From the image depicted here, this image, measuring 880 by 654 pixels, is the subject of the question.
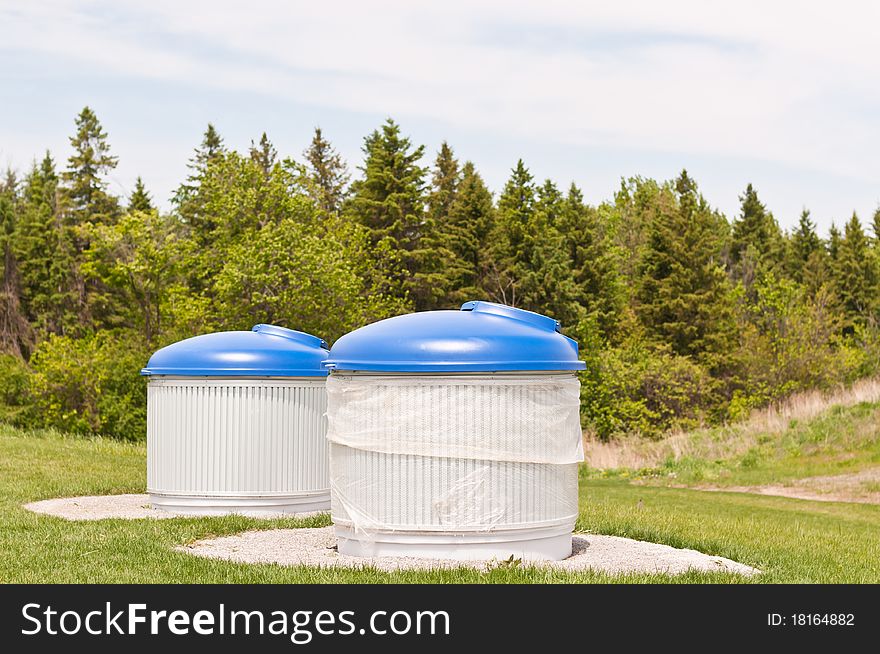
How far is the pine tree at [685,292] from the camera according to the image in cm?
4559

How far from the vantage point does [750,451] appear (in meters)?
23.8

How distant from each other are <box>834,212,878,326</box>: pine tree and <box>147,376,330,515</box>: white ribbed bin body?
48647 millimetres

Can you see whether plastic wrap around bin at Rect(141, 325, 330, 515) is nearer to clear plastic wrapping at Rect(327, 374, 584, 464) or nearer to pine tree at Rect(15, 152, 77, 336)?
clear plastic wrapping at Rect(327, 374, 584, 464)

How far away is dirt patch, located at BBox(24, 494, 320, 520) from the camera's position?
11434 millimetres

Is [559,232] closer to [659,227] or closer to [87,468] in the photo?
[659,227]

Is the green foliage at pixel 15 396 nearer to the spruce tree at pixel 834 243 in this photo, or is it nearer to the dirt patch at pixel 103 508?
the dirt patch at pixel 103 508

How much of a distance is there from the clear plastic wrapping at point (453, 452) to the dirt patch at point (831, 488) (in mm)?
11636

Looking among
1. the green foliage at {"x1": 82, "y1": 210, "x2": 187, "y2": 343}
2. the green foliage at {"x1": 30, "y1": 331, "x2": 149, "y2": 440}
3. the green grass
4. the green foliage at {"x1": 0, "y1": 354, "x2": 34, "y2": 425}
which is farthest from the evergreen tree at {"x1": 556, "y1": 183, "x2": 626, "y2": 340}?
the green grass

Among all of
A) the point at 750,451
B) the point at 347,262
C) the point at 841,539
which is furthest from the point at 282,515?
the point at 347,262

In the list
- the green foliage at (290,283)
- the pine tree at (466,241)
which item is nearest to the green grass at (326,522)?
the green foliage at (290,283)

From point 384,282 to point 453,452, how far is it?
32873 millimetres

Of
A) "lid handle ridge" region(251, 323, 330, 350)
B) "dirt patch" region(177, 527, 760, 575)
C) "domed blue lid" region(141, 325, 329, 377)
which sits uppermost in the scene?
"lid handle ridge" region(251, 323, 330, 350)

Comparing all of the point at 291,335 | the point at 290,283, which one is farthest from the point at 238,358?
the point at 290,283

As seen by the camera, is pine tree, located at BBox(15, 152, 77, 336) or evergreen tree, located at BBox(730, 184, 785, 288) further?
evergreen tree, located at BBox(730, 184, 785, 288)
